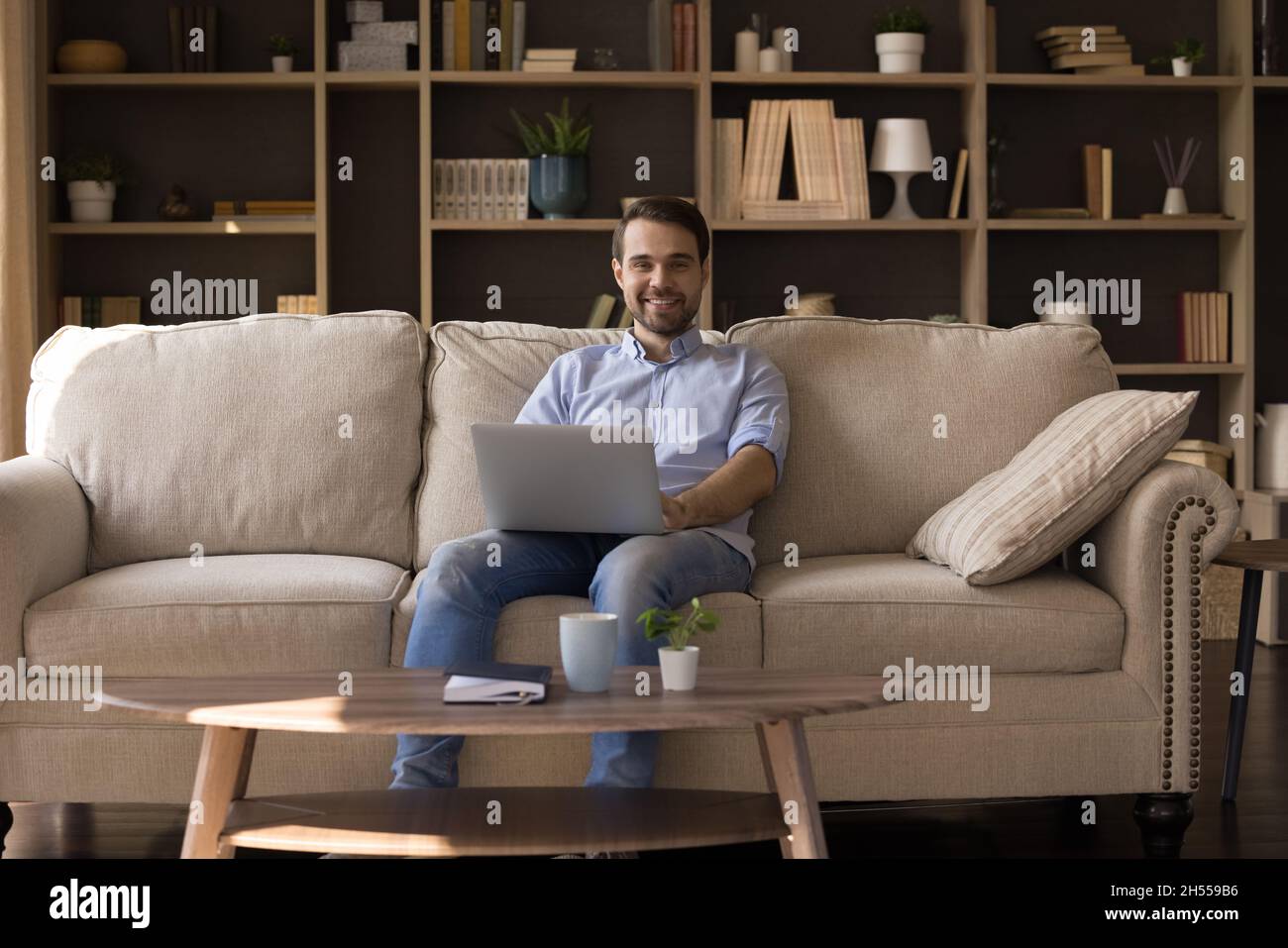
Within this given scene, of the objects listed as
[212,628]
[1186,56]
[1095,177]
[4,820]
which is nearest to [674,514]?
[212,628]

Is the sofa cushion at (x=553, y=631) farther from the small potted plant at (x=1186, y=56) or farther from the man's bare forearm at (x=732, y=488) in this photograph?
the small potted plant at (x=1186, y=56)

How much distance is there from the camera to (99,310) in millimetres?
4703

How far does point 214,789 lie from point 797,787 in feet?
2.40

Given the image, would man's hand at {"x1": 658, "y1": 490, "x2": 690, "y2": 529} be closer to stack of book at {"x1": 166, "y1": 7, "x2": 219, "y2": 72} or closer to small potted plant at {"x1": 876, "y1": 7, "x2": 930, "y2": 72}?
small potted plant at {"x1": 876, "y1": 7, "x2": 930, "y2": 72}

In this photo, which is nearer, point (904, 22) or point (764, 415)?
point (764, 415)

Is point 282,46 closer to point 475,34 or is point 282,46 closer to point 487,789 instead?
point 475,34

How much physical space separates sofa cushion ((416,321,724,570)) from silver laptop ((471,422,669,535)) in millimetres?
391

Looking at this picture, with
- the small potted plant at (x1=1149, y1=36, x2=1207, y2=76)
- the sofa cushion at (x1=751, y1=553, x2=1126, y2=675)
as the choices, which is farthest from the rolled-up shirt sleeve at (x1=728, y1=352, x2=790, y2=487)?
the small potted plant at (x1=1149, y1=36, x2=1207, y2=76)

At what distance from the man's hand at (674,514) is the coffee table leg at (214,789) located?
0.83m

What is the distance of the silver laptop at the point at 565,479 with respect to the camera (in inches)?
87.6

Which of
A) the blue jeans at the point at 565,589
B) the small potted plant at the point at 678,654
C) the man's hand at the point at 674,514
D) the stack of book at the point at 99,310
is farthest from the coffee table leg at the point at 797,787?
the stack of book at the point at 99,310

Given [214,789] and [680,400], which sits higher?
[680,400]
